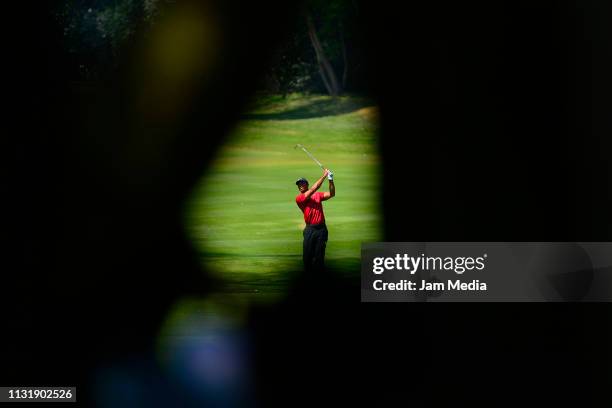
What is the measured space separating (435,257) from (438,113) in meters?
1.15

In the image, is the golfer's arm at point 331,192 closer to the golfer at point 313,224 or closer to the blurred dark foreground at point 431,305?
the golfer at point 313,224

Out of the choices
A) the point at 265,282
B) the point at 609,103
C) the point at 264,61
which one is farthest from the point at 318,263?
the point at 609,103

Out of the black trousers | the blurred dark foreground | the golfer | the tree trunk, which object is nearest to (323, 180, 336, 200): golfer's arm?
the golfer

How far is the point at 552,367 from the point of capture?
6.62 m

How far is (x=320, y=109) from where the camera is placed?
11.6 meters

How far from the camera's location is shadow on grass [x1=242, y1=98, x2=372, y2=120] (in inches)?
412

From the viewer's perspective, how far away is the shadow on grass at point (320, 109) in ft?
34.3

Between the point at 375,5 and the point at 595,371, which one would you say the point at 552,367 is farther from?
the point at 375,5

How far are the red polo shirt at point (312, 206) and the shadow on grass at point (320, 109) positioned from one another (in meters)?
1.69

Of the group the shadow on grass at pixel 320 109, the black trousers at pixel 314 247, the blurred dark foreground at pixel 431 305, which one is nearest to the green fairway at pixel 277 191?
the shadow on grass at pixel 320 109

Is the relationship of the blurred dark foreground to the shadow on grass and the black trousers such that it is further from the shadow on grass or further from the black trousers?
the shadow on grass

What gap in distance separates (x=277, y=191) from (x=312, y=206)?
6.87 feet

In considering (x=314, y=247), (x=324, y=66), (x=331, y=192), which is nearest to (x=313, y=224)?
(x=314, y=247)

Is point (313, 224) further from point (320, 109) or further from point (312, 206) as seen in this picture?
point (320, 109)
